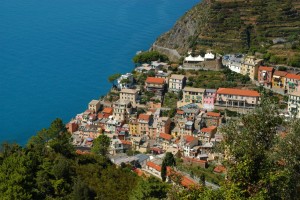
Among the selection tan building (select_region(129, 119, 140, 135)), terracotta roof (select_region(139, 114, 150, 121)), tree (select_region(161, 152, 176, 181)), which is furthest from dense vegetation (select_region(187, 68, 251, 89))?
tree (select_region(161, 152, 176, 181))

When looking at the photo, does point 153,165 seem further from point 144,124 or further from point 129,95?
point 129,95

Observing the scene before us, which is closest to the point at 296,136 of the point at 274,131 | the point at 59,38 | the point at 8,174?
the point at 274,131

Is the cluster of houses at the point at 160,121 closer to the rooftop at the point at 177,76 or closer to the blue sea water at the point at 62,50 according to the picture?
the rooftop at the point at 177,76

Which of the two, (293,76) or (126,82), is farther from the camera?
(126,82)

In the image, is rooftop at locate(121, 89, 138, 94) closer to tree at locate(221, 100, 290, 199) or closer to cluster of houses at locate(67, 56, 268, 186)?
cluster of houses at locate(67, 56, 268, 186)

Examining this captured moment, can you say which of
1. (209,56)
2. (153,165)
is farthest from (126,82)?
(153,165)

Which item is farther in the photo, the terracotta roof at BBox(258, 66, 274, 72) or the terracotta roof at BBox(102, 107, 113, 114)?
the terracotta roof at BBox(258, 66, 274, 72)

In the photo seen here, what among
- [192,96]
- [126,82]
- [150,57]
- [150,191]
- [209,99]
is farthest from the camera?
[150,57]
